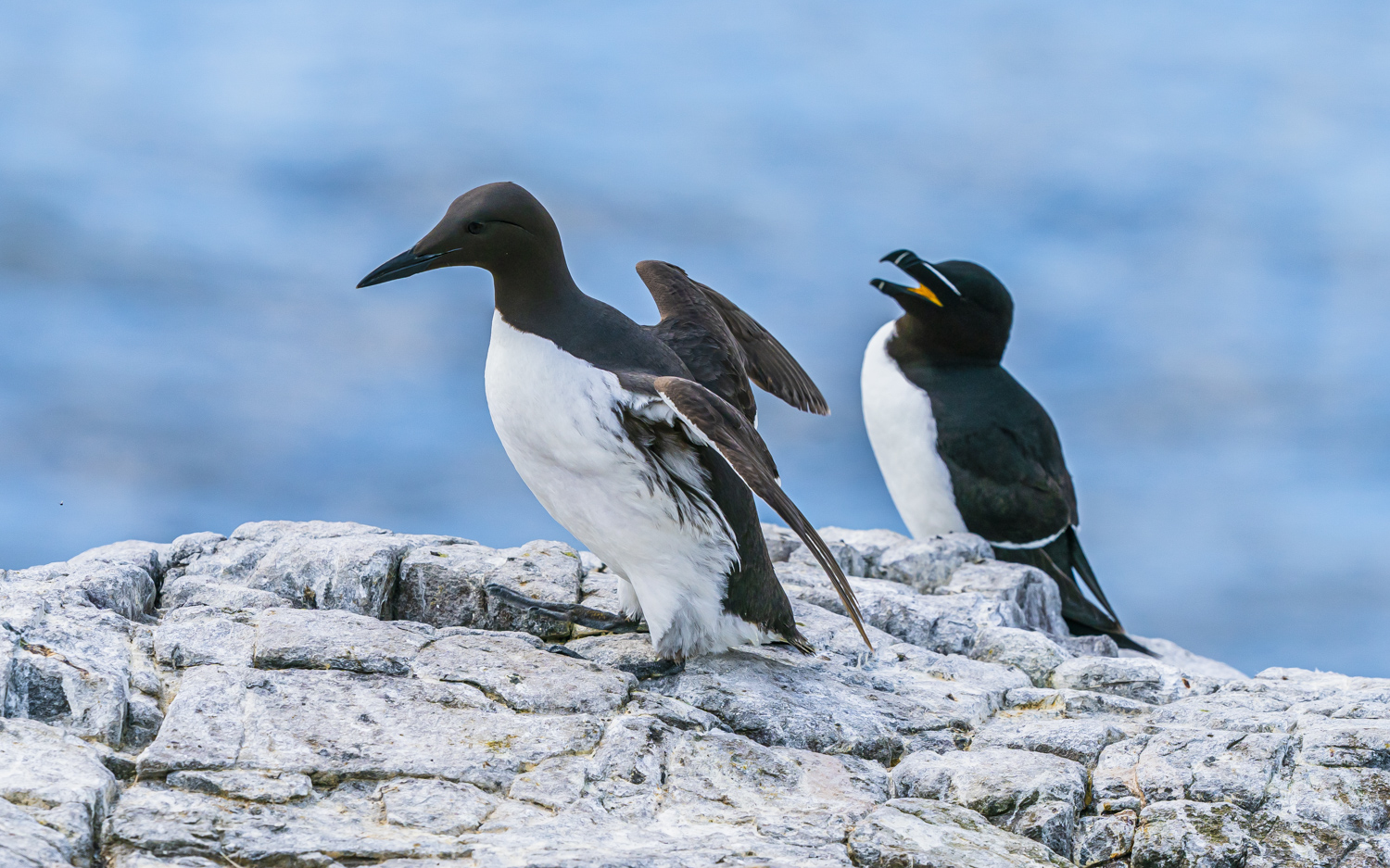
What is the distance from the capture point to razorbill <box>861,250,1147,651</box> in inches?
370

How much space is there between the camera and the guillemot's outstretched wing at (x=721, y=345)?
592cm

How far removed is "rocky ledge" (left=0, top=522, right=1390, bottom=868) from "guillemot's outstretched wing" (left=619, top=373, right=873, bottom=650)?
723 mm

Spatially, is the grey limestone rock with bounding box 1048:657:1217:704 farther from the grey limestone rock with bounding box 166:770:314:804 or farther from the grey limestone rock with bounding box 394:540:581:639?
the grey limestone rock with bounding box 166:770:314:804

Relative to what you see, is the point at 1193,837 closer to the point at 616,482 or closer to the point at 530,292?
the point at 616,482

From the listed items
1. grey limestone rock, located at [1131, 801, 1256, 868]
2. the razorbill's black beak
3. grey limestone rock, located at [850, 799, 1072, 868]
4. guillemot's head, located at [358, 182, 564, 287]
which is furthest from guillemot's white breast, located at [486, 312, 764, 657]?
the razorbill's black beak

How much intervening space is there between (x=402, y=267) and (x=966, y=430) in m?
5.47

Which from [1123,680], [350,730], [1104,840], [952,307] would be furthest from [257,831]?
[952,307]

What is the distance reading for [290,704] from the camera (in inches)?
168

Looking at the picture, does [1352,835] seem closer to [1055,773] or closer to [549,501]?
[1055,773]

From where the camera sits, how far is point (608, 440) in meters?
4.88

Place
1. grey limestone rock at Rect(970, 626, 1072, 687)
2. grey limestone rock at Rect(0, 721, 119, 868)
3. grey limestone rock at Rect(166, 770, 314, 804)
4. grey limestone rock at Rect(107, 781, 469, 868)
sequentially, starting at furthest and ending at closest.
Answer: grey limestone rock at Rect(970, 626, 1072, 687) < grey limestone rock at Rect(166, 770, 314, 804) < grey limestone rock at Rect(107, 781, 469, 868) < grey limestone rock at Rect(0, 721, 119, 868)

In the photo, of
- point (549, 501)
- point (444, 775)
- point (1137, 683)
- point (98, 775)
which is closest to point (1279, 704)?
point (1137, 683)

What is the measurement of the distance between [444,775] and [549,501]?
4.90 feet

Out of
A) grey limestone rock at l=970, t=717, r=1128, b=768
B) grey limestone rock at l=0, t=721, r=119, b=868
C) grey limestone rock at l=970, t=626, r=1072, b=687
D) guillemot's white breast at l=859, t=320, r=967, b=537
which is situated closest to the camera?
grey limestone rock at l=0, t=721, r=119, b=868
